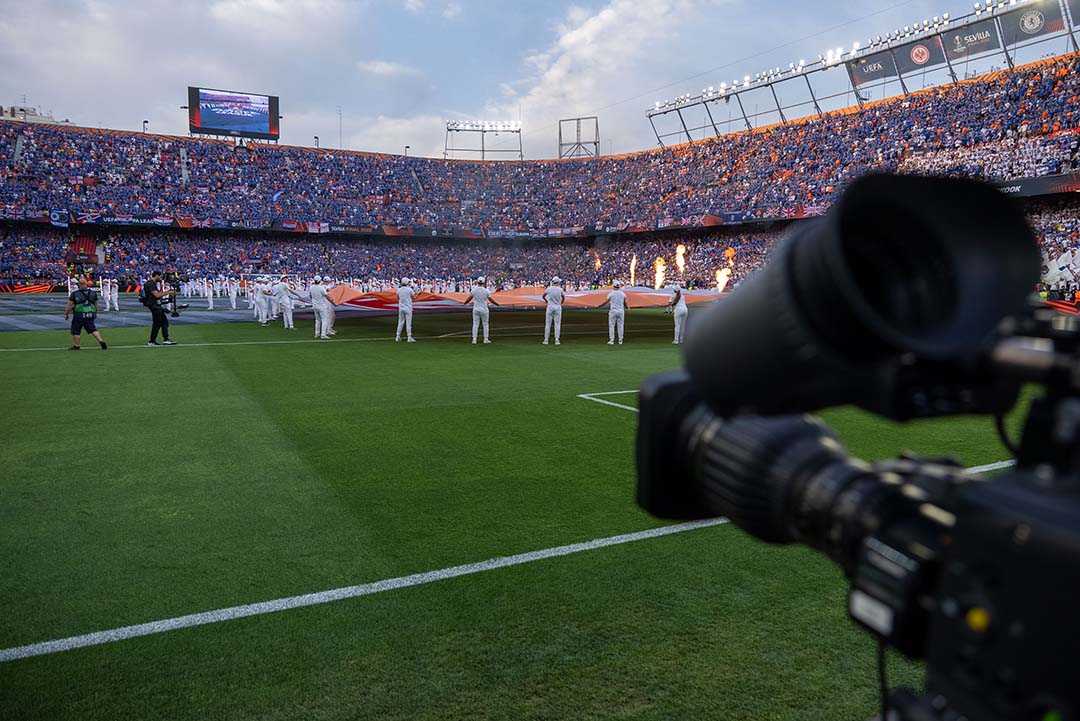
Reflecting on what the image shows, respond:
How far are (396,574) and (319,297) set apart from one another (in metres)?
15.3

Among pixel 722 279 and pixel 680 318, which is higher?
pixel 722 279

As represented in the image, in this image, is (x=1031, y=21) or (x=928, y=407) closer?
(x=928, y=407)

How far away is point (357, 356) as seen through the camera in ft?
46.7

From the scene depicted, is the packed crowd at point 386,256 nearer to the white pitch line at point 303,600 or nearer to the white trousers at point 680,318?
the white trousers at point 680,318

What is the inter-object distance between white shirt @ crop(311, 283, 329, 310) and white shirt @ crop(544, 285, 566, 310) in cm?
598

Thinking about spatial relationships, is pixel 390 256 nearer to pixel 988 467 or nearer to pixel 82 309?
pixel 82 309

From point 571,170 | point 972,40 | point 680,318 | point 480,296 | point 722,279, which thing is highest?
point 972,40

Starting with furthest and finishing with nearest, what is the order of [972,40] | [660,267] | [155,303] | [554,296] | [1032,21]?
[660,267]
[972,40]
[1032,21]
[554,296]
[155,303]

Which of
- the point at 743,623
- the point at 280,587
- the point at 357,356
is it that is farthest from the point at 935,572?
the point at 357,356

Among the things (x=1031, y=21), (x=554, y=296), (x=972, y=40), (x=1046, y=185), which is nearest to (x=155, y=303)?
(x=554, y=296)

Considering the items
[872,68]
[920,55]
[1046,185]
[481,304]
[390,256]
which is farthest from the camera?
[390,256]

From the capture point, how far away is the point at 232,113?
2189 inches

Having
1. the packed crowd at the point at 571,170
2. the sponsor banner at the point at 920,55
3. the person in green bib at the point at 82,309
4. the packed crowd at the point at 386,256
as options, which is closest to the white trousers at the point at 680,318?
the person in green bib at the point at 82,309

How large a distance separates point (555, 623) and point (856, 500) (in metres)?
2.43
